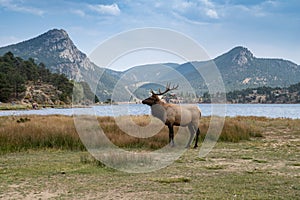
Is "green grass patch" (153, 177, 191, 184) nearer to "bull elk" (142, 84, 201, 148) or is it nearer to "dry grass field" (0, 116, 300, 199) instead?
"dry grass field" (0, 116, 300, 199)

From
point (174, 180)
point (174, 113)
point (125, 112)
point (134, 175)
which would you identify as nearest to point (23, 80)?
point (125, 112)

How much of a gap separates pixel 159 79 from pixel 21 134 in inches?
308

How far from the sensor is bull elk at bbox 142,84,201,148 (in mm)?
18594

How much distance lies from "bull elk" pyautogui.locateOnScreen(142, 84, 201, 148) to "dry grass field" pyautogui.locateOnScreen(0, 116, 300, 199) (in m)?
1.10

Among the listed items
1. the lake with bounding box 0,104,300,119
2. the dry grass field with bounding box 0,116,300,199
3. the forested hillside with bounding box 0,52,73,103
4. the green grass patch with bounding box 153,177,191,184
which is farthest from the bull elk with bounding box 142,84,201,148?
the forested hillside with bounding box 0,52,73,103

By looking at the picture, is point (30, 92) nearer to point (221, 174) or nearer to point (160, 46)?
point (160, 46)

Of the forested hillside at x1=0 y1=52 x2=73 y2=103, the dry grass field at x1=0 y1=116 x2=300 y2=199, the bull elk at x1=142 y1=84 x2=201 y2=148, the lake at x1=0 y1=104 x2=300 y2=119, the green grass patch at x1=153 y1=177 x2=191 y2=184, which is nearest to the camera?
the dry grass field at x1=0 y1=116 x2=300 y2=199

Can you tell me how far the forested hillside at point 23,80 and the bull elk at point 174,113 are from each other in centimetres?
7418

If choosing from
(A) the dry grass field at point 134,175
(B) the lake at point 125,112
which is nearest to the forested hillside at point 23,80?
(B) the lake at point 125,112

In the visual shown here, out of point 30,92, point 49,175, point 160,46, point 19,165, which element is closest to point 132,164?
point 49,175

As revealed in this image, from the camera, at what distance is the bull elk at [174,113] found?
61.0ft

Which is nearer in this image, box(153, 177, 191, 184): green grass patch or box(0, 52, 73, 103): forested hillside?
box(153, 177, 191, 184): green grass patch

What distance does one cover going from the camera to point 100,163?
1212cm

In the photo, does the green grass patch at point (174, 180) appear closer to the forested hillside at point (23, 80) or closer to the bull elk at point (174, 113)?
the bull elk at point (174, 113)
